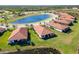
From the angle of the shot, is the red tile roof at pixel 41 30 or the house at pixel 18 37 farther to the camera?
the red tile roof at pixel 41 30

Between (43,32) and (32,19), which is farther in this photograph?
(32,19)

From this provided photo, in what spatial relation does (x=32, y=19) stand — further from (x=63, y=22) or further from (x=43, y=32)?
(x=63, y=22)

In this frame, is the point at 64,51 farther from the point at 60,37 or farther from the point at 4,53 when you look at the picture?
the point at 4,53

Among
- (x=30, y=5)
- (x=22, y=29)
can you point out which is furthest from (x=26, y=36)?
(x=30, y=5)

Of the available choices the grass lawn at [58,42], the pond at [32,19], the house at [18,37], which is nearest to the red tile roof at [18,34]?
the house at [18,37]

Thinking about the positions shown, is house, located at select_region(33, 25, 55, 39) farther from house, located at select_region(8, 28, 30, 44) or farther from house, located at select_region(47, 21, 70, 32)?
house, located at select_region(8, 28, 30, 44)

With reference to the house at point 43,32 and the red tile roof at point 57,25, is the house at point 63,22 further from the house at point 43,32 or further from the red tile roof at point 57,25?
the house at point 43,32

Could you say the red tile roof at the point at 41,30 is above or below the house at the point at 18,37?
above

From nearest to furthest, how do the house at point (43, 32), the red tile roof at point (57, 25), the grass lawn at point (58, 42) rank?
the grass lawn at point (58, 42)
the house at point (43, 32)
the red tile roof at point (57, 25)

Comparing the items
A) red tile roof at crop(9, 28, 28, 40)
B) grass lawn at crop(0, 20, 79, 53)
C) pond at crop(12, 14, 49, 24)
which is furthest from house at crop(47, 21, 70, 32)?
red tile roof at crop(9, 28, 28, 40)

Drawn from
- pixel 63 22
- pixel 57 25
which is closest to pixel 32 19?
pixel 57 25

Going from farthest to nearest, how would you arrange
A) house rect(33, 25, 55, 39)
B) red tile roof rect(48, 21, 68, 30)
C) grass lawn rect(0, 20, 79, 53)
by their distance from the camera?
red tile roof rect(48, 21, 68, 30), house rect(33, 25, 55, 39), grass lawn rect(0, 20, 79, 53)
